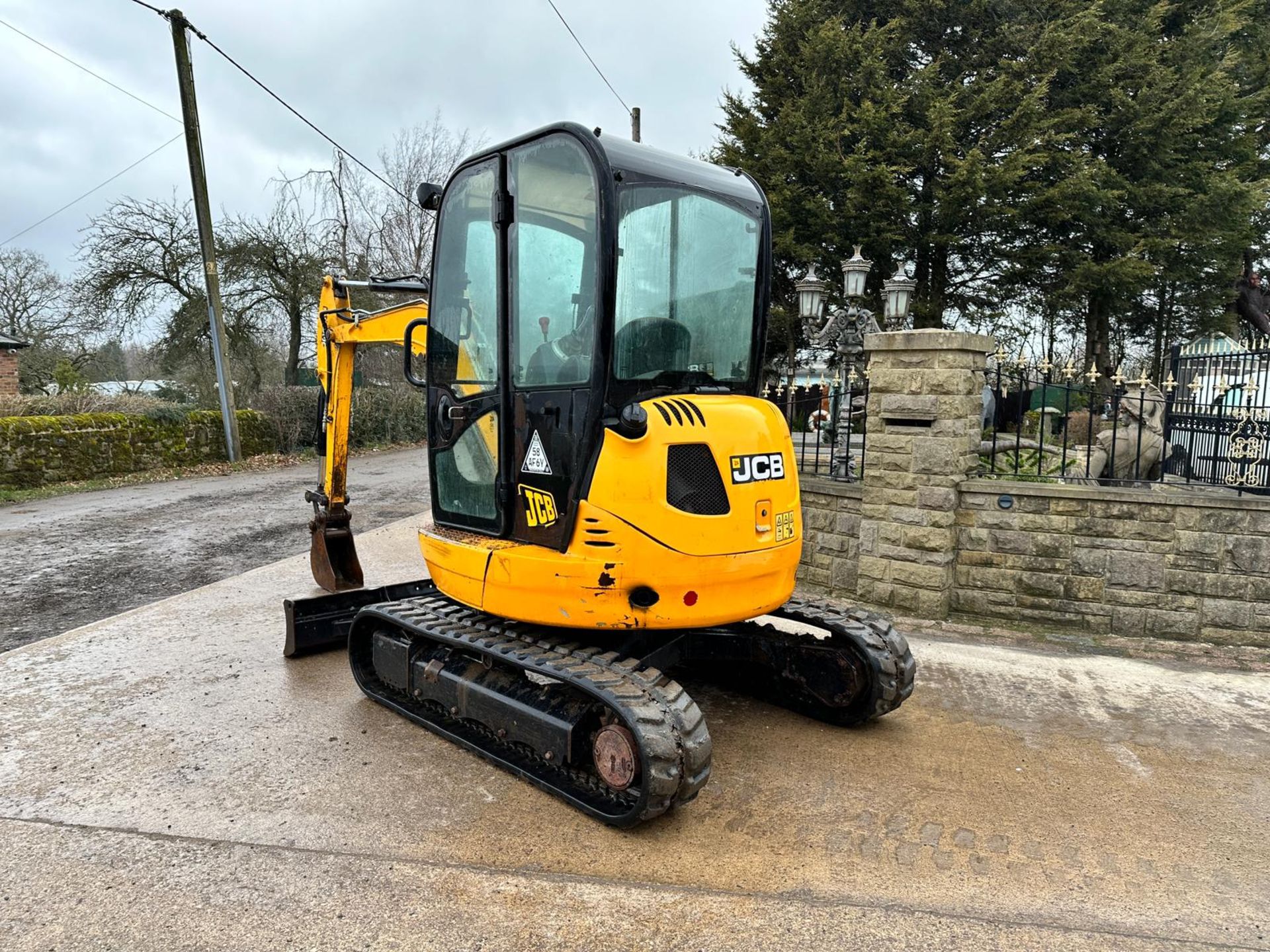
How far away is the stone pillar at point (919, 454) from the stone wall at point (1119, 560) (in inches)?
8.2

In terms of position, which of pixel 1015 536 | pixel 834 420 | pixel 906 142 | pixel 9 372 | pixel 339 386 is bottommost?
pixel 1015 536

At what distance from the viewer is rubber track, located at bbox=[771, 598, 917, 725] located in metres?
3.71

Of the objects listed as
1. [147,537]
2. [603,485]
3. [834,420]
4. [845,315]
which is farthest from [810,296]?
[147,537]

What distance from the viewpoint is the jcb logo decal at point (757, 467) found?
321 cm

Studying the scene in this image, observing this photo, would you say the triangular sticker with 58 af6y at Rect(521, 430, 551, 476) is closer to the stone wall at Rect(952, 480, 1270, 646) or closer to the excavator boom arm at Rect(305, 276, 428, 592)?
the excavator boom arm at Rect(305, 276, 428, 592)

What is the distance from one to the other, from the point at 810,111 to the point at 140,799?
66.0 ft

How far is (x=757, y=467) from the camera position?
3.28 meters

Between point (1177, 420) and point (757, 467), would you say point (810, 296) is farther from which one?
point (757, 467)

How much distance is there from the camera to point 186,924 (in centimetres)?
246

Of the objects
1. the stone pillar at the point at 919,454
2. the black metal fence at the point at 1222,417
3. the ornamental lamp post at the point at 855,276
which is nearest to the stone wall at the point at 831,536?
the stone pillar at the point at 919,454

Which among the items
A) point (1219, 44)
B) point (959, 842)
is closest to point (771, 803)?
point (959, 842)

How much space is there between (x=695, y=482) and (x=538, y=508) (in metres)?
0.74

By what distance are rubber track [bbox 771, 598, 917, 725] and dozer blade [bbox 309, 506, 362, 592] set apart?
11.9 ft

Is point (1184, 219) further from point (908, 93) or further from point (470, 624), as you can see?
point (470, 624)
